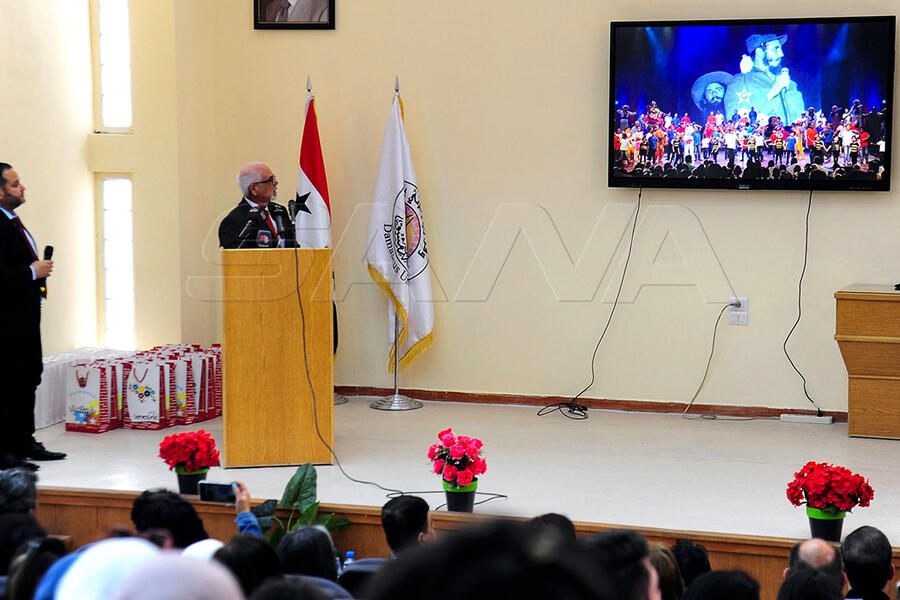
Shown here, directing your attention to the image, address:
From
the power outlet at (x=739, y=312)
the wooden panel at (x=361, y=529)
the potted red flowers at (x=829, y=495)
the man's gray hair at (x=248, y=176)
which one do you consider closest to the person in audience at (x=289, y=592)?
the wooden panel at (x=361, y=529)

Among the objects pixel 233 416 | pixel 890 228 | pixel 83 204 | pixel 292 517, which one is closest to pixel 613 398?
pixel 890 228

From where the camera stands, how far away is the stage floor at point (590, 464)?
4.54m

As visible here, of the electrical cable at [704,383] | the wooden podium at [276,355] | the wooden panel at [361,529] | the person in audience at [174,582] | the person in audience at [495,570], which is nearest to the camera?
the person in audience at [495,570]

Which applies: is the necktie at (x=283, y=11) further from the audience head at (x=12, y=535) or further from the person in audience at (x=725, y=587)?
the person in audience at (x=725, y=587)

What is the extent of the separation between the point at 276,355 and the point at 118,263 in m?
2.38

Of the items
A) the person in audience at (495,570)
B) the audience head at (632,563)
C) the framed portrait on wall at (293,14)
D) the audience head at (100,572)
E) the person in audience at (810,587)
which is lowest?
the person in audience at (810,587)

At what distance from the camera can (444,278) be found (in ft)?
23.1

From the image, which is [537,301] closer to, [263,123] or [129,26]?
[263,123]

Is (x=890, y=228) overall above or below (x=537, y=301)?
above

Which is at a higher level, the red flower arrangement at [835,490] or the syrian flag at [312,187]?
the syrian flag at [312,187]

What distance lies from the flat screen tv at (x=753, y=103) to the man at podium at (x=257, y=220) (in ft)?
6.93

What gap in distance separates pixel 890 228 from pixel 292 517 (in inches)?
157

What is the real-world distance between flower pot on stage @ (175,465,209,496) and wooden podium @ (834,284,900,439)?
3.52 m

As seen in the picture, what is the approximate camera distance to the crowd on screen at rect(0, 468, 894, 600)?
2.70 ft
